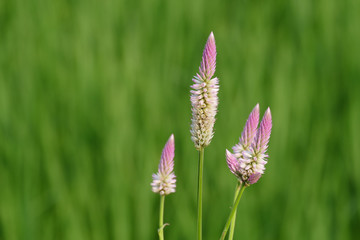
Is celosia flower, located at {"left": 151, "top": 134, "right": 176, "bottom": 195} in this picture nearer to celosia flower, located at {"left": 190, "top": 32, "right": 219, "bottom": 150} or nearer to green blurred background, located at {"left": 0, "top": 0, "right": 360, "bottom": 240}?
celosia flower, located at {"left": 190, "top": 32, "right": 219, "bottom": 150}

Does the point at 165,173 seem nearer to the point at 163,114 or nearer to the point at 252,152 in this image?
the point at 252,152

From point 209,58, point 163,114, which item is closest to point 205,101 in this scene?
point 209,58

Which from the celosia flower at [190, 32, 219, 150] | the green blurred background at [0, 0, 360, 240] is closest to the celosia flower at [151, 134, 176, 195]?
the celosia flower at [190, 32, 219, 150]

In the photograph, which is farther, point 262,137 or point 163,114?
point 163,114

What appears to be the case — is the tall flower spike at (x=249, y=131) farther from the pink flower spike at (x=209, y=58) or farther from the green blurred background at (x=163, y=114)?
the green blurred background at (x=163, y=114)

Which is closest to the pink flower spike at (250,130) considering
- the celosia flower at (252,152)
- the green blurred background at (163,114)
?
the celosia flower at (252,152)
